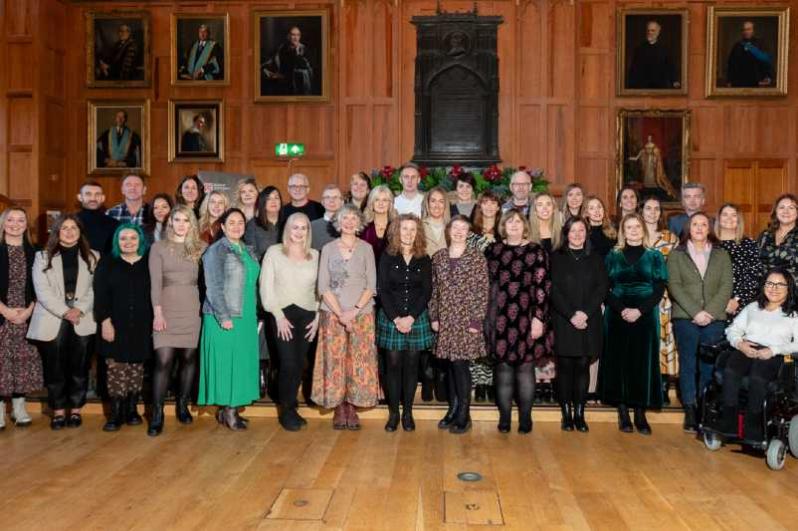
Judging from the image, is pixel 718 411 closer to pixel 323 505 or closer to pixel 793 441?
pixel 793 441

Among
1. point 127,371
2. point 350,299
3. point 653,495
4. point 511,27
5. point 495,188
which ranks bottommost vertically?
point 653,495

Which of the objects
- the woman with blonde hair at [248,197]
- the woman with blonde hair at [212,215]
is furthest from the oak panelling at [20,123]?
the woman with blonde hair at [212,215]

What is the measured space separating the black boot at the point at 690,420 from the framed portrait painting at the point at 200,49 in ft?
24.8

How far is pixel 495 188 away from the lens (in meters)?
8.40

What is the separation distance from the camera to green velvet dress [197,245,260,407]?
5.54 meters

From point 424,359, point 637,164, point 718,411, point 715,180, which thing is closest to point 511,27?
point 637,164

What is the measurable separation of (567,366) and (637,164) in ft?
19.1

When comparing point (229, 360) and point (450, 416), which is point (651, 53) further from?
point (229, 360)

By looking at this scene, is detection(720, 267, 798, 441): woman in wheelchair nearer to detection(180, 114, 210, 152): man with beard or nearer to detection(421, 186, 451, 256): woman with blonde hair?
detection(421, 186, 451, 256): woman with blonde hair

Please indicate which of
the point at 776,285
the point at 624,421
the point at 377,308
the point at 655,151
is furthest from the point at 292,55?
the point at 776,285

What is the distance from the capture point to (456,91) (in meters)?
10.8

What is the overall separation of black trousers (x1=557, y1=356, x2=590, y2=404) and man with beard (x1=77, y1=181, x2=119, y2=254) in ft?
11.2

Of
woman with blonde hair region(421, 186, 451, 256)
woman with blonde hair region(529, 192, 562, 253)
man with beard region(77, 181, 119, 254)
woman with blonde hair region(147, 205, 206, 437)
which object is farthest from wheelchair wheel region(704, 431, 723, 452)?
man with beard region(77, 181, 119, 254)

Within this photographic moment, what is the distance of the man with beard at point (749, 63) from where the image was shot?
34.9ft
